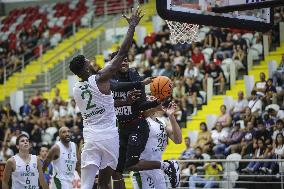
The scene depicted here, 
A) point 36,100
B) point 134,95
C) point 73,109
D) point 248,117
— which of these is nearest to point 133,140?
point 134,95

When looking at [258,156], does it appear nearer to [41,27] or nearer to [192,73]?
[192,73]

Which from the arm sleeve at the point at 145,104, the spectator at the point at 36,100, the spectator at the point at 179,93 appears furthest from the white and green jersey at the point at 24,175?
the spectator at the point at 36,100

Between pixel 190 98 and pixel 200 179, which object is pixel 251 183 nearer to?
pixel 200 179

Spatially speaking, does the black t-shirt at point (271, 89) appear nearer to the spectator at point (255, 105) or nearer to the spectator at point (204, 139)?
the spectator at point (255, 105)

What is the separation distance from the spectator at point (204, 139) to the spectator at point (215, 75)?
1.92 m

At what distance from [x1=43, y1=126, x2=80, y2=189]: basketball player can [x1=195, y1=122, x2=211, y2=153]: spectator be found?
4.87 metres

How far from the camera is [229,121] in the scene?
57.2ft

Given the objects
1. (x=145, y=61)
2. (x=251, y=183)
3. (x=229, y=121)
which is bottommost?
(x=251, y=183)

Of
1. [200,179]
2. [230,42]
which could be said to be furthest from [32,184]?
[230,42]

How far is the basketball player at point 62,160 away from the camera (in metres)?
12.5

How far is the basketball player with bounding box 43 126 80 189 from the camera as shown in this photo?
1250cm

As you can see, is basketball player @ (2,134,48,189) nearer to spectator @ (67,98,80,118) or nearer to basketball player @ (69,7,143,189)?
basketball player @ (69,7,143,189)

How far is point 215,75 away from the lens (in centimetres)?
1933

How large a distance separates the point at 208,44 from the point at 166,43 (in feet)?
5.55
